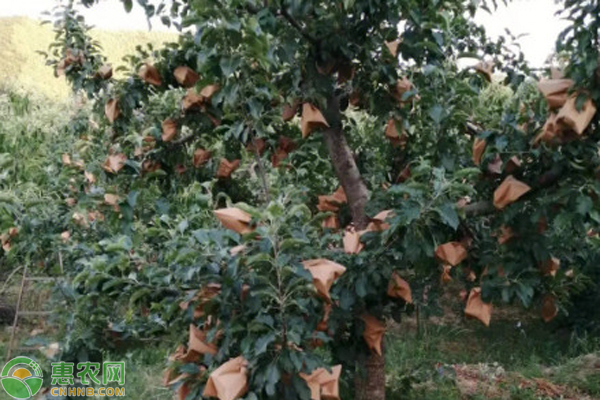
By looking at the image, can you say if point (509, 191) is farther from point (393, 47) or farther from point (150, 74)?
point (150, 74)

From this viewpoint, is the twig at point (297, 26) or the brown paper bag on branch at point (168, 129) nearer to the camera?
the twig at point (297, 26)

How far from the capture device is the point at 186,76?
2.16 metres

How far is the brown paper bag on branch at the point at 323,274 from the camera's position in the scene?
1.32m

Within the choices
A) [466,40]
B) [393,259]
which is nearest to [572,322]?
[466,40]

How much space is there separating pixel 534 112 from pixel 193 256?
97cm

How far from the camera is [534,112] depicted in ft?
5.65

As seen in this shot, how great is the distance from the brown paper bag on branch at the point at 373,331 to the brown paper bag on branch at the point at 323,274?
60 cm

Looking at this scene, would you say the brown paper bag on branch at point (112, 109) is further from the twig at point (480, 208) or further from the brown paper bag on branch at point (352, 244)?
the twig at point (480, 208)

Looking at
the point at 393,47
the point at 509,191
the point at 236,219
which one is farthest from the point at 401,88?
the point at 236,219

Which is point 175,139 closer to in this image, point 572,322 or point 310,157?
point 310,157

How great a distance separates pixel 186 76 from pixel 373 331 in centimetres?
101

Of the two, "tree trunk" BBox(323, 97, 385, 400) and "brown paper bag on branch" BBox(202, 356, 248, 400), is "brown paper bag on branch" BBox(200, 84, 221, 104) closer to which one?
"tree trunk" BBox(323, 97, 385, 400)

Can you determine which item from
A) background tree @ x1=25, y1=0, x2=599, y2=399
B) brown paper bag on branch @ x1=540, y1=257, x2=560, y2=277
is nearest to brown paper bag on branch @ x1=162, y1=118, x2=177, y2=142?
background tree @ x1=25, y1=0, x2=599, y2=399

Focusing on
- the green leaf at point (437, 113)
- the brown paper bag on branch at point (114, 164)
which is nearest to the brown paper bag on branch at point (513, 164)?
the green leaf at point (437, 113)
